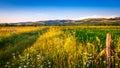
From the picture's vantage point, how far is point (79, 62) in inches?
376

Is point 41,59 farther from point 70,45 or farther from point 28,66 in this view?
point 70,45

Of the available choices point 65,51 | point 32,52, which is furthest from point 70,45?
point 32,52

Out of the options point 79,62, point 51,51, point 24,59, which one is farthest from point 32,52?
point 79,62

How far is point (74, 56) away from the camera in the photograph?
9.91 m

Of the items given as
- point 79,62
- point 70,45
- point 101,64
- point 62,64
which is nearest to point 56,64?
point 62,64

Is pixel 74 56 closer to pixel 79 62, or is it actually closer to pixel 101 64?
pixel 79 62

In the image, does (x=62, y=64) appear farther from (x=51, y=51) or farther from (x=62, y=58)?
(x=51, y=51)

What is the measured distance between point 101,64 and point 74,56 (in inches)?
42.6

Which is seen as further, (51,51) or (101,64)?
(51,51)

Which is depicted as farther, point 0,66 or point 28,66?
point 0,66

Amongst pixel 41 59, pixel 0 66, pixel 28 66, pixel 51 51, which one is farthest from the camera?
pixel 51 51

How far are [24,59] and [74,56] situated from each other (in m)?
1.92

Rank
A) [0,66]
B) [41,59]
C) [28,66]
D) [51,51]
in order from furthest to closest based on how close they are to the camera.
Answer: [51,51] < [0,66] < [41,59] < [28,66]

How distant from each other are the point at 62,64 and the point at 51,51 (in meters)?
2.54
